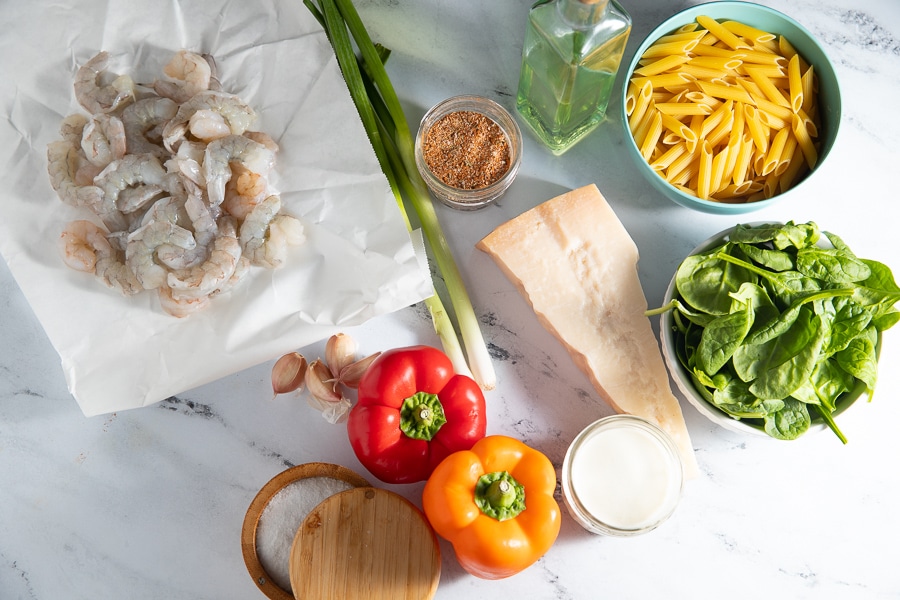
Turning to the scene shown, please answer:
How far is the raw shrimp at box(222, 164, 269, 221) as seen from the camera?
1.42 m

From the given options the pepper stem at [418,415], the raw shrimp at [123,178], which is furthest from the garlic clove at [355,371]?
the raw shrimp at [123,178]

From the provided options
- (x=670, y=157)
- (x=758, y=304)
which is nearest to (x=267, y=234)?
(x=670, y=157)

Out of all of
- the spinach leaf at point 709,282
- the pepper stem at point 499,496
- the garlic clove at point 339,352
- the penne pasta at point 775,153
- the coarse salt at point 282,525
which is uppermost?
the penne pasta at point 775,153

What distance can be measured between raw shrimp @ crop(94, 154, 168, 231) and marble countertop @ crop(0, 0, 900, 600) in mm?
349

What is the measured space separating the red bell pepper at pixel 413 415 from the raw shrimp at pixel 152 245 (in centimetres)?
43

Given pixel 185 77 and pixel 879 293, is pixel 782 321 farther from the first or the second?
pixel 185 77

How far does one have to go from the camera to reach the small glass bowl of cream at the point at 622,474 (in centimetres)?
142

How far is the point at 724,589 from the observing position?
151 centimetres

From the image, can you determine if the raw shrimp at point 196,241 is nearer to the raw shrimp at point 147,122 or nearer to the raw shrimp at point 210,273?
the raw shrimp at point 210,273

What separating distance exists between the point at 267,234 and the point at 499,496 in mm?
649

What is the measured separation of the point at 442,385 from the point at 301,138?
57 centimetres

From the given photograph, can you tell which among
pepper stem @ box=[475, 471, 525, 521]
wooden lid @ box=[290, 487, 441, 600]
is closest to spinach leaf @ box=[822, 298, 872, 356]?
pepper stem @ box=[475, 471, 525, 521]

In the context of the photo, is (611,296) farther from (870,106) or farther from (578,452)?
(870,106)

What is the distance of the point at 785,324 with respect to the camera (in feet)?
4.23
